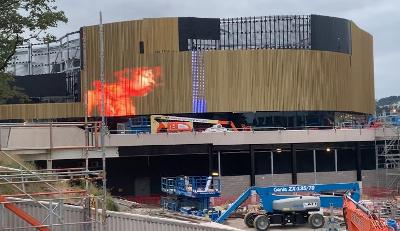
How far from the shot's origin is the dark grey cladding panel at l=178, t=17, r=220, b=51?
64.3 meters

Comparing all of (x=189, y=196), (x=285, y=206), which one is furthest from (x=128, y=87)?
(x=285, y=206)

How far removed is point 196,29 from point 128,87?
947 cm

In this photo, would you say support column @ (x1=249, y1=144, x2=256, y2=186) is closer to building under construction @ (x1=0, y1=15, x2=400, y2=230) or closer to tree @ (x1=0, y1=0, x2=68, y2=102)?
building under construction @ (x1=0, y1=15, x2=400, y2=230)

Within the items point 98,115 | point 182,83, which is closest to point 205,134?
point 182,83

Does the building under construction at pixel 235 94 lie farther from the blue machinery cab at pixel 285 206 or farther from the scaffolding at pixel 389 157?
the blue machinery cab at pixel 285 206

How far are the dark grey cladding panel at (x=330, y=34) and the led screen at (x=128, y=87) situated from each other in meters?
17.8

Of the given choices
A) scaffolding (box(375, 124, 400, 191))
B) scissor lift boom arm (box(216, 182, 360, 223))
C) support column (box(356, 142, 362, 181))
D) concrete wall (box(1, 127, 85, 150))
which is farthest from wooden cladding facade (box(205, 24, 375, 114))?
scissor lift boom arm (box(216, 182, 360, 223))

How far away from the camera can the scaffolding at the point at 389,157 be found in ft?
174

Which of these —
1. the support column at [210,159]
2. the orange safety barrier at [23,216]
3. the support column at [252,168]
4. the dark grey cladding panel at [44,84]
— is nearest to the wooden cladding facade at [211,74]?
the dark grey cladding panel at [44,84]

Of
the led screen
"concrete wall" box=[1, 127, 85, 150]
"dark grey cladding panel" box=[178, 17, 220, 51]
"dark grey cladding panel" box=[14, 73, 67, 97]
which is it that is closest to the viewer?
"concrete wall" box=[1, 127, 85, 150]

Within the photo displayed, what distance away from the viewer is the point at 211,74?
63.7 meters

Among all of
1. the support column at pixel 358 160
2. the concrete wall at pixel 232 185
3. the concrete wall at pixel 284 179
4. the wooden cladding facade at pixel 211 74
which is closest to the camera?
the concrete wall at pixel 232 185

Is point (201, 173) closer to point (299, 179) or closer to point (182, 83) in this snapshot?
point (299, 179)

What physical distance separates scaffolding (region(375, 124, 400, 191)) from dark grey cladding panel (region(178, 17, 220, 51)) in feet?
67.4
